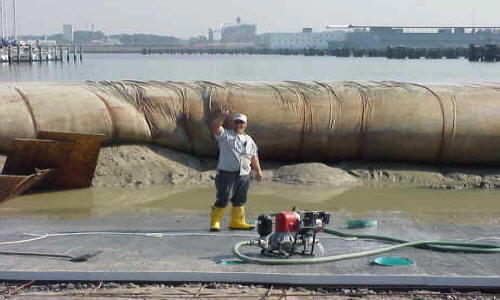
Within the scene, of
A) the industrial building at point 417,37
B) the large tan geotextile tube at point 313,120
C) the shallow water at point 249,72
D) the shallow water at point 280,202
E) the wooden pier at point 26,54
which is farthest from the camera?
the industrial building at point 417,37

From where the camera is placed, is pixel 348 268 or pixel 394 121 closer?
pixel 348 268

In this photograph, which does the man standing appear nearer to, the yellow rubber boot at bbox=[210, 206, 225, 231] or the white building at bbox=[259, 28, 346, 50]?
the yellow rubber boot at bbox=[210, 206, 225, 231]

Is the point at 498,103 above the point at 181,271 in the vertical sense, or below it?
above

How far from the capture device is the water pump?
607 cm

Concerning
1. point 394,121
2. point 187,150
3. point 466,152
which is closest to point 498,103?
point 466,152

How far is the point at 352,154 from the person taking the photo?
38.0ft

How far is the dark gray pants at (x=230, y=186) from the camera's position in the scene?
23.3ft

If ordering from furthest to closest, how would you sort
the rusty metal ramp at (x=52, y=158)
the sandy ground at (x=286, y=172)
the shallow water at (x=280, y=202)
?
the sandy ground at (x=286, y=172) → the rusty metal ramp at (x=52, y=158) → the shallow water at (x=280, y=202)

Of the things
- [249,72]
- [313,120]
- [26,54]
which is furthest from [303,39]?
[313,120]

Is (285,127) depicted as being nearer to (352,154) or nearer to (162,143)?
(352,154)

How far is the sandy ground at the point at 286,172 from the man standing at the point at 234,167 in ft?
12.0

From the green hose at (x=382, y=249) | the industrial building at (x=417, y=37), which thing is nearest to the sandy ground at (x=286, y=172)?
the green hose at (x=382, y=249)

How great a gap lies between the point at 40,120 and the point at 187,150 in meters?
2.19

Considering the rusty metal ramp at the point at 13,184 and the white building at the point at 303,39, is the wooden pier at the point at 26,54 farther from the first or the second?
the white building at the point at 303,39
